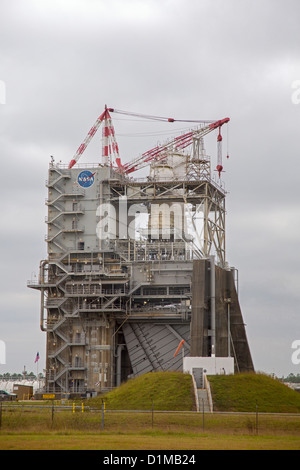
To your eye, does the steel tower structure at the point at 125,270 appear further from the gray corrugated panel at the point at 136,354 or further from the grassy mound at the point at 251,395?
the grassy mound at the point at 251,395

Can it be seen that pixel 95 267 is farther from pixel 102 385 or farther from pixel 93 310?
pixel 102 385

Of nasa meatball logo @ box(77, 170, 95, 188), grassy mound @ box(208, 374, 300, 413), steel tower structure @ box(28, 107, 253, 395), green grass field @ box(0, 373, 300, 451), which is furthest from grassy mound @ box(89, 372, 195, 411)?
nasa meatball logo @ box(77, 170, 95, 188)

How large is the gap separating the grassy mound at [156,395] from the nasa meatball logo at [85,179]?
37.3 m

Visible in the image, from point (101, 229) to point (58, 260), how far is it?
7800 mm

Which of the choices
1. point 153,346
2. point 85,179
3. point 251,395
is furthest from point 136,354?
point 251,395

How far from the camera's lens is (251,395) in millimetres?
77250

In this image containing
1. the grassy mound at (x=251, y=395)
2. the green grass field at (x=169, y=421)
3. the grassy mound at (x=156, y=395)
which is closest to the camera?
the green grass field at (x=169, y=421)

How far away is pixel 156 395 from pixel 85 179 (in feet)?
145

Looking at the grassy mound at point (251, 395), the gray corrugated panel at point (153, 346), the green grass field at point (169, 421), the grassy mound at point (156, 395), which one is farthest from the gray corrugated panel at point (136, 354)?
the grassy mound at point (251, 395)

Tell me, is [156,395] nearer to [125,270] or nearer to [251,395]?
[251,395]

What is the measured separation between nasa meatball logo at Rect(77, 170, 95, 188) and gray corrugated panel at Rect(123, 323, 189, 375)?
2198 cm

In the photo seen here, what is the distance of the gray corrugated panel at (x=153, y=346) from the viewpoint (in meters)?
103

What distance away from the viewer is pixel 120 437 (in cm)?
4853

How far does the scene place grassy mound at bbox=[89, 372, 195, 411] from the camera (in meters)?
73.9
